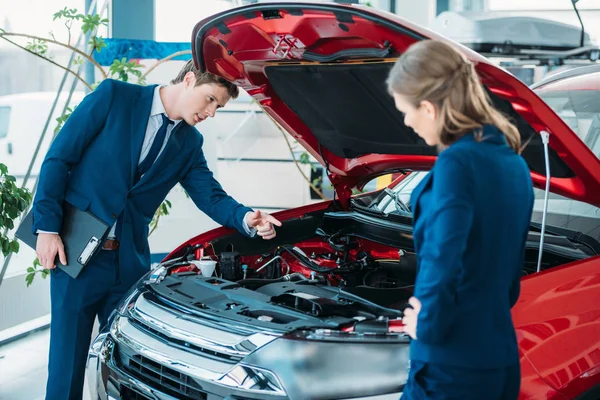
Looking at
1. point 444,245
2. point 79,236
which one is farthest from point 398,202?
point 444,245

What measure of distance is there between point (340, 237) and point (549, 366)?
1238 mm

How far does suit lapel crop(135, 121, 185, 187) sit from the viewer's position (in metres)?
2.71

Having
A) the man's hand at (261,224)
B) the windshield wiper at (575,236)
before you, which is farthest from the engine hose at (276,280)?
the windshield wiper at (575,236)

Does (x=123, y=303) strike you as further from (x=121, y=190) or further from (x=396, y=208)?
(x=396, y=208)

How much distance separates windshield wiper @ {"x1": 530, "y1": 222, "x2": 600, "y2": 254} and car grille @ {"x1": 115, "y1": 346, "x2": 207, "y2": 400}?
4.45ft

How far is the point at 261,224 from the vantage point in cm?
278

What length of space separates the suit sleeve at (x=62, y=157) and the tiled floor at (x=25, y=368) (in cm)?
121

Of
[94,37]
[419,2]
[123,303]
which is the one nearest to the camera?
[123,303]

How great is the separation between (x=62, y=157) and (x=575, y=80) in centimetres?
216

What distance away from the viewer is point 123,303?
242cm

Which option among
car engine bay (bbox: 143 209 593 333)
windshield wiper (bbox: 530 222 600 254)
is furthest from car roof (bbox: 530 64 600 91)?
car engine bay (bbox: 143 209 593 333)

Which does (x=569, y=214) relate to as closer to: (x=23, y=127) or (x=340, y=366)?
(x=340, y=366)

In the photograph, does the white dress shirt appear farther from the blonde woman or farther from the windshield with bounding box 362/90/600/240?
the blonde woman

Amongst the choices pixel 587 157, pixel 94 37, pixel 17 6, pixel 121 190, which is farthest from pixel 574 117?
pixel 17 6
